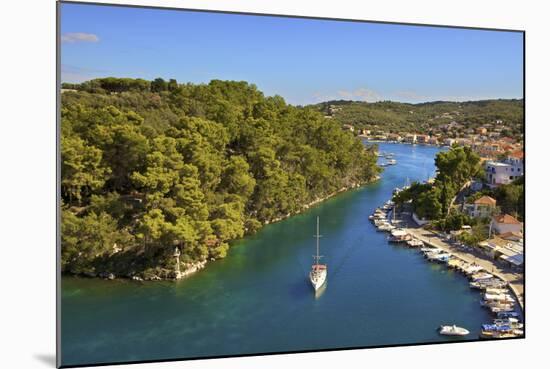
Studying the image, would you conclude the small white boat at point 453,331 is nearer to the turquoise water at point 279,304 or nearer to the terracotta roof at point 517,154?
the turquoise water at point 279,304

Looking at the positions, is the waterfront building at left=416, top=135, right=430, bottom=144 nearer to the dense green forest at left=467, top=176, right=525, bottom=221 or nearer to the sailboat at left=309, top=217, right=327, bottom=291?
the dense green forest at left=467, top=176, right=525, bottom=221

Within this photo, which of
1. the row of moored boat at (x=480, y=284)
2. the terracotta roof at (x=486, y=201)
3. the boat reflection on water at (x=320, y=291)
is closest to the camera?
the row of moored boat at (x=480, y=284)

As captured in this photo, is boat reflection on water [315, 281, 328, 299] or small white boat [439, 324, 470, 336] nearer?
small white boat [439, 324, 470, 336]

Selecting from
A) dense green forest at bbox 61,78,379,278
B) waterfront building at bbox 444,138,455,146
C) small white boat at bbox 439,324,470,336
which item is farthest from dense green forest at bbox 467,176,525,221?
dense green forest at bbox 61,78,379,278

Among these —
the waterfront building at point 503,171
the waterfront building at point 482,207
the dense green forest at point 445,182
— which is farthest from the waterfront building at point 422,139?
the waterfront building at point 482,207

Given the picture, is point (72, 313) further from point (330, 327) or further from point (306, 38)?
point (306, 38)
